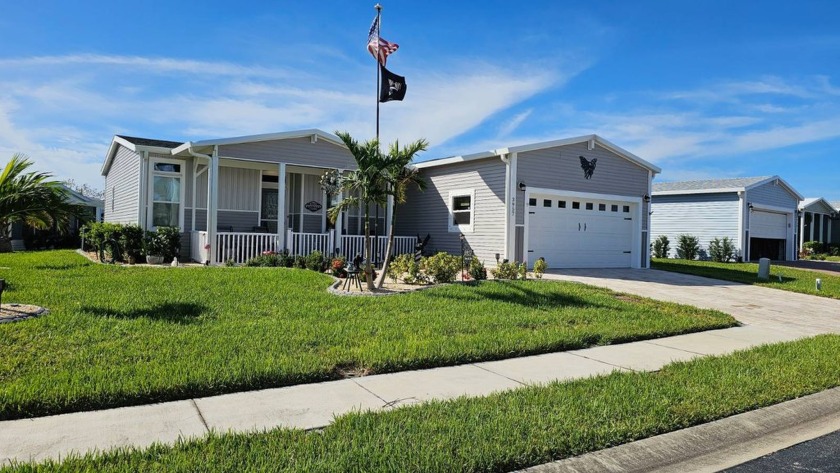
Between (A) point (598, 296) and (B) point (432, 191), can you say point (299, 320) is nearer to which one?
(A) point (598, 296)

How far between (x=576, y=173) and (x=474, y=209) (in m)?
3.30

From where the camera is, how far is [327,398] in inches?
186

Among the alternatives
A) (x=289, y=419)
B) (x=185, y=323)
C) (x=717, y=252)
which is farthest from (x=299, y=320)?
(x=717, y=252)

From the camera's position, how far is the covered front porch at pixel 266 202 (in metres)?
14.3

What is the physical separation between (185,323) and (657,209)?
2606cm

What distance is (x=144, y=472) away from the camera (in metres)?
3.15

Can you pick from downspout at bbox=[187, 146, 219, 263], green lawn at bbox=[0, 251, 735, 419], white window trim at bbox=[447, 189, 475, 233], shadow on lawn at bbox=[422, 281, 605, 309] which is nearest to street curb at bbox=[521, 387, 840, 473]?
green lawn at bbox=[0, 251, 735, 419]

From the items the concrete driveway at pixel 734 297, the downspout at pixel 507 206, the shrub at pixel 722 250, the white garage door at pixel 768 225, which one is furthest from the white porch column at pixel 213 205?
the white garage door at pixel 768 225

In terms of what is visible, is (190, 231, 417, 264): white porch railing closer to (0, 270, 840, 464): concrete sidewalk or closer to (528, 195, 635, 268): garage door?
(528, 195, 635, 268): garage door

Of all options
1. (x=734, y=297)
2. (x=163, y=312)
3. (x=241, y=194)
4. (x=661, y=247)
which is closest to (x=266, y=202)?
(x=241, y=194)

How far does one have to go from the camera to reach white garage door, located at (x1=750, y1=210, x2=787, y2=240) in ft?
85.5

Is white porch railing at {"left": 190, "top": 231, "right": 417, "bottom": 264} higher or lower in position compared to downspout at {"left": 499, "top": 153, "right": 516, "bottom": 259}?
lower

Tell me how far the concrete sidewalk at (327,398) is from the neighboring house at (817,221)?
2816 centimetres

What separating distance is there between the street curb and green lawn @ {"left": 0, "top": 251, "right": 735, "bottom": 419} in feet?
7.84
